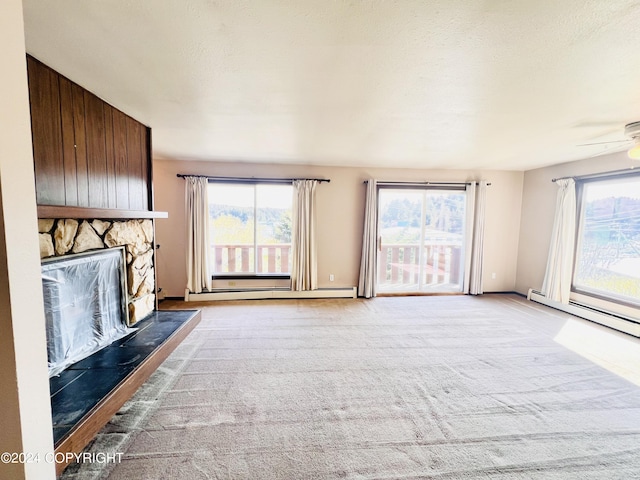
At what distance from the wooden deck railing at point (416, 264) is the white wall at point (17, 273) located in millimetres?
4620

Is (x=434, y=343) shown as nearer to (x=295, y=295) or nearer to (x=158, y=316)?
(x=295, y=295)

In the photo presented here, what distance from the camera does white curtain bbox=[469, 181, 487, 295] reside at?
4789 mm

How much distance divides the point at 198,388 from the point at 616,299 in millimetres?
5157

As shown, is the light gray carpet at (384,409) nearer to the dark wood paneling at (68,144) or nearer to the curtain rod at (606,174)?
the dark wood paneling at (68,144)

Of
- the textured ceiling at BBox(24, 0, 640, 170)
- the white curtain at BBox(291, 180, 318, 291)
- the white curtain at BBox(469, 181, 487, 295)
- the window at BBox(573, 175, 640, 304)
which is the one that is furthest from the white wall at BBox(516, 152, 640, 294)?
the white curtain at BBox(291, 180, 318, 291)

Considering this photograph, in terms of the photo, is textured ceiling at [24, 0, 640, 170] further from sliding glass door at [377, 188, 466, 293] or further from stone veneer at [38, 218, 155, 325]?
sliding glass door at [377, 188, 466, 293]

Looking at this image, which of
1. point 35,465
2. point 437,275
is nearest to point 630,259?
point 437,275

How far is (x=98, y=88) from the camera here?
1.95m

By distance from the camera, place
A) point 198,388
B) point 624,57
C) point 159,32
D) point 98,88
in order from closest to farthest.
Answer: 1. point 159,32
2. point 624,57
3. point 98,88
4. point 198,388

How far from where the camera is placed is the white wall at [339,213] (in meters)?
4.36

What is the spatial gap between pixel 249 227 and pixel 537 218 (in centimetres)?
509

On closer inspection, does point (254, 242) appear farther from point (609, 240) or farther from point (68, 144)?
point (609, 240)

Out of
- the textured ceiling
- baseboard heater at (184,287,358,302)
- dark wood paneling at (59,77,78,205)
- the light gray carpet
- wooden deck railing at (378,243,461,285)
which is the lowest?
the light gray carpet

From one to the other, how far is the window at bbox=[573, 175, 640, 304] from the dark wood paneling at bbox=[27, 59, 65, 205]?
5.94 meters
